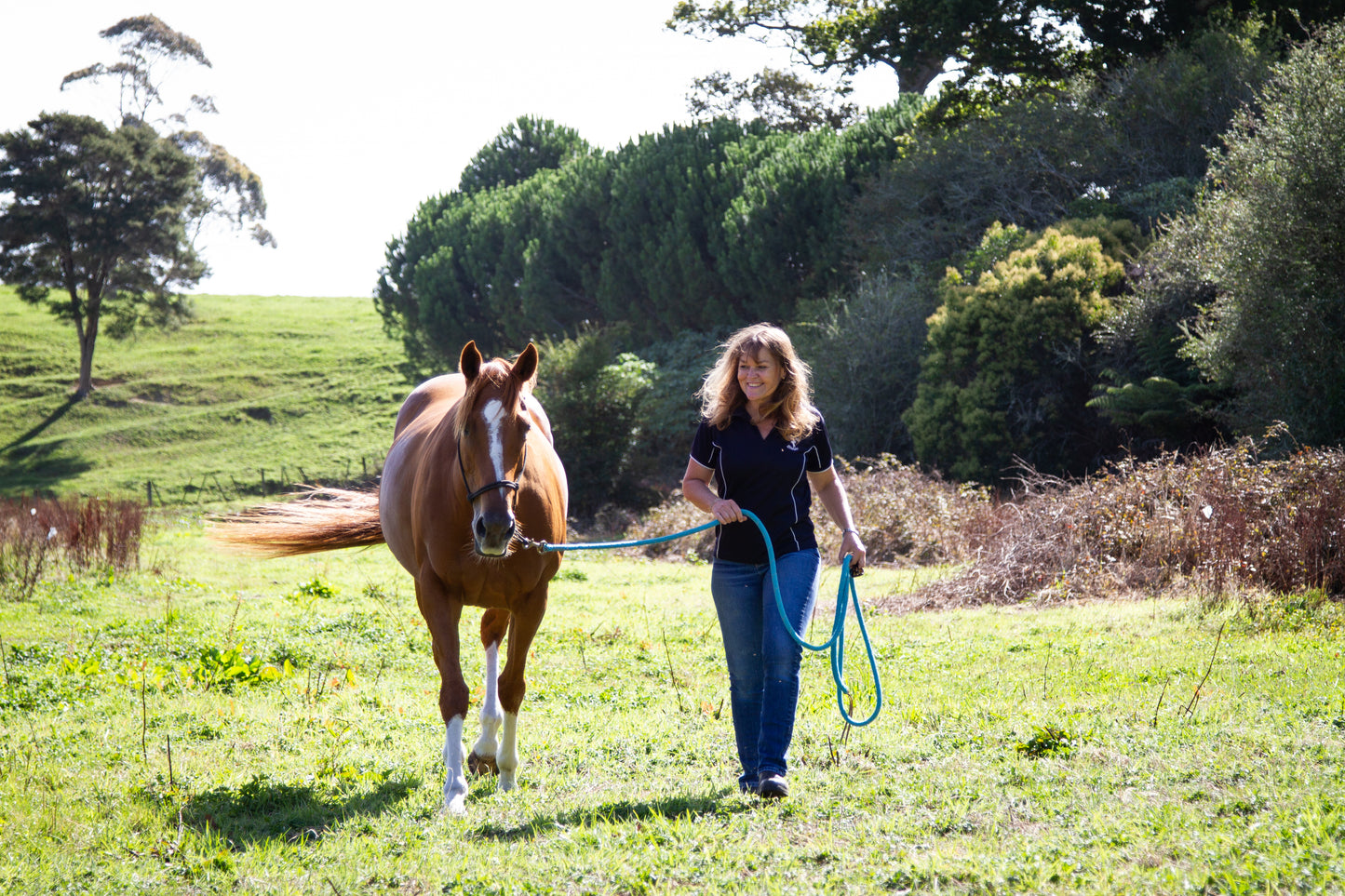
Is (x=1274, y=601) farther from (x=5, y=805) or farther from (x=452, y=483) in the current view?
(x=5, y=805)

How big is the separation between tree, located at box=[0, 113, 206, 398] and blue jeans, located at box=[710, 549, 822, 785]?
4052 centimetres

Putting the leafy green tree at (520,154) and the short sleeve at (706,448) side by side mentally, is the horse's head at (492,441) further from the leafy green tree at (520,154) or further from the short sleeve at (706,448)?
the leafy green tree at (520,154)

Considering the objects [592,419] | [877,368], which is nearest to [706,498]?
[877,368]

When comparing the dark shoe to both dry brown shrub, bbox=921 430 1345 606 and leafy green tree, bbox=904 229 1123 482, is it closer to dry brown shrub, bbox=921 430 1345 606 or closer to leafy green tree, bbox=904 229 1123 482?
dry brown shrub, bbox=921 430 1345 606

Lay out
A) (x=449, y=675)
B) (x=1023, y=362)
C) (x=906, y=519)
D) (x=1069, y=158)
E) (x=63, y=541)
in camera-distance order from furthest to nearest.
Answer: (x=1069, y=158)
(x=1023, y=362)
(x=906, y=519)
(x=63, y=541)
(x=449, y=675)

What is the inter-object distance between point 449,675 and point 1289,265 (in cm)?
1208

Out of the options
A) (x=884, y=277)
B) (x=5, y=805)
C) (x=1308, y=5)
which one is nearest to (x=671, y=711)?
(x=5, y=805)

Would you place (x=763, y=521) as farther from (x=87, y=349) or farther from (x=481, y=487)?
(x=87, y=349)

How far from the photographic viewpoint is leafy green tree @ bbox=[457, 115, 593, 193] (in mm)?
41781

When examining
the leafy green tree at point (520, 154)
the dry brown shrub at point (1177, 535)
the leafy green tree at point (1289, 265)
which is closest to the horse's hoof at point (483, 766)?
the dry brown shrub at point (1177, 535)

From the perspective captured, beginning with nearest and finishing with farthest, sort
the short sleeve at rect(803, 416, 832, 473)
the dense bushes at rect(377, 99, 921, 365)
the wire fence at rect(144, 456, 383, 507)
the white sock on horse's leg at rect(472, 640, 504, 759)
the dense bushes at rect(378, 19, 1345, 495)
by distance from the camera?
the short sleeve at rect(803, 416, 832, 473), the white sock on horse's leg at rect(472, 640, 504, 759), the dense bushes at rect(378, 19, 1345, 495), the dense bushes at rect(377, 99, 921, 365), the wire fence at rect(144, 456, 383, 507)

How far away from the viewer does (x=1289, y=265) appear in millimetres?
12531

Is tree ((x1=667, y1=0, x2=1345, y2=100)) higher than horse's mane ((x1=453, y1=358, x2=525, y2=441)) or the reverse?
higher

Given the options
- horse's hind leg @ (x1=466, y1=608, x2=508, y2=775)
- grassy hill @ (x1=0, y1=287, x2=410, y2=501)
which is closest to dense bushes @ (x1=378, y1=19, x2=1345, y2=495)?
grassy hill @ (x1=0, y1=287, x2=410, y2=501)
